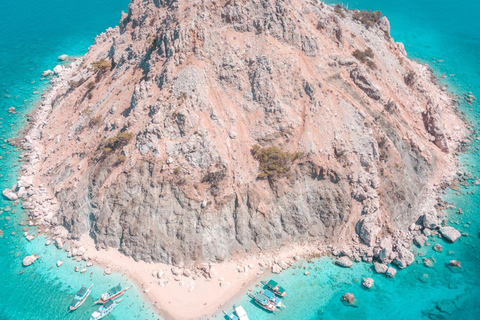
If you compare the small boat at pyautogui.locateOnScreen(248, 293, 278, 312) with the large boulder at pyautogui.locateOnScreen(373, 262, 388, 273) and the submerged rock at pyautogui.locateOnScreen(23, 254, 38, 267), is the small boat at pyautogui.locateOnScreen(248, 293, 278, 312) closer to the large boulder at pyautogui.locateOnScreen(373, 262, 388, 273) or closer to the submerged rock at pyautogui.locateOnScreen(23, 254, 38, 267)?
the large boulder at pyautogui.locateOnScreen(373, 262, 388, 273)

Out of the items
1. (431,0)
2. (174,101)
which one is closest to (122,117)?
(174,101)

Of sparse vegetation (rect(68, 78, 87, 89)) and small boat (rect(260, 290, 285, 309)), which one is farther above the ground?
sparse vegetation (rect(68, 78, 87, 89))

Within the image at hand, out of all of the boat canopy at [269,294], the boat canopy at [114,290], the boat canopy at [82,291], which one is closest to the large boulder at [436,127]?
the boat canopy at [269,294]

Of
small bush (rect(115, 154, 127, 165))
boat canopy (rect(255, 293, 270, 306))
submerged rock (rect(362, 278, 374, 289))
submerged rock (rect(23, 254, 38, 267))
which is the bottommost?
submerged rock (rect(362, 278, 374, 289))

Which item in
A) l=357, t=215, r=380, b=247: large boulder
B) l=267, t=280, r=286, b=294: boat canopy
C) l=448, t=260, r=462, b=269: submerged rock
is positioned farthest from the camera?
l=357, t=215, r=380, b=247: large boulder

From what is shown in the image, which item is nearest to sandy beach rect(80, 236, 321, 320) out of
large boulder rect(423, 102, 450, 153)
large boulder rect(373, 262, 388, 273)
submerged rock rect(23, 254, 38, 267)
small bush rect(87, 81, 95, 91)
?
submerged rock rect(23, 254, 38, 267)

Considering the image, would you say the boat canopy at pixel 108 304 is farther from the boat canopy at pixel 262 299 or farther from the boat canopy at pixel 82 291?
the boat canopy at pixel 262 299

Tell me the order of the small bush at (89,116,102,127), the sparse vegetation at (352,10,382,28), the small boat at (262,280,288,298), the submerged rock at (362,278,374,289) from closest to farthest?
the small boat at (262,280,288,298) < the submerged rock at (362,278,374,289) < the small bush at (89,116,102,127) < the sparse vegetation at (352,10,382,28)

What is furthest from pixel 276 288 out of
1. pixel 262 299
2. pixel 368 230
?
pixel 368 230
